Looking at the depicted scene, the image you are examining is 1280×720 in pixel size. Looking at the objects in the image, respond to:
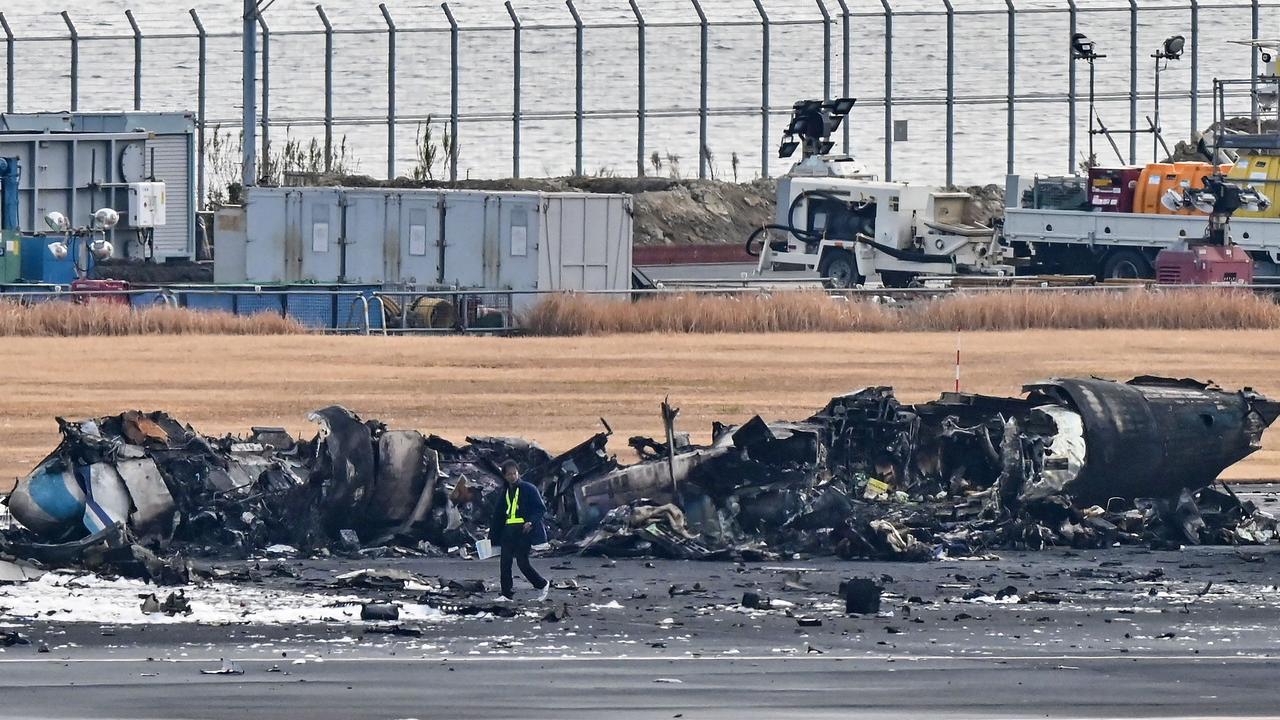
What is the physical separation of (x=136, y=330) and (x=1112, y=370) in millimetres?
14255

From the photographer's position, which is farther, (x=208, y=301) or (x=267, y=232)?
(x=267, y=232)

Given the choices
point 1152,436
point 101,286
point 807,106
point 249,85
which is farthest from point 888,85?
point 1152,436

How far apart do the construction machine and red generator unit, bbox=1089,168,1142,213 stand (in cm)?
225

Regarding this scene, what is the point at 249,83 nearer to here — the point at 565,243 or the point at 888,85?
the point at 565,243

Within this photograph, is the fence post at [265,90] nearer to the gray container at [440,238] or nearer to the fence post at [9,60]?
the fence post at [9,60]

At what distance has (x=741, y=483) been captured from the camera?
68.9 ft

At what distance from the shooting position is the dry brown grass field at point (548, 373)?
2930 cm

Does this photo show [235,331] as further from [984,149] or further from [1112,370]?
[984,149]

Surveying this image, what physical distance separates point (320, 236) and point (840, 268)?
11.5 metres

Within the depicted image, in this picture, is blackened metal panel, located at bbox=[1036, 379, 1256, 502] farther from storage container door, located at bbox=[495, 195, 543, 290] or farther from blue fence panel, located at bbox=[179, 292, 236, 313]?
storage container door, located at bbox=[495, 195, 543, 290]

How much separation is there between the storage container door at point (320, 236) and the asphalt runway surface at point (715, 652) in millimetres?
23020

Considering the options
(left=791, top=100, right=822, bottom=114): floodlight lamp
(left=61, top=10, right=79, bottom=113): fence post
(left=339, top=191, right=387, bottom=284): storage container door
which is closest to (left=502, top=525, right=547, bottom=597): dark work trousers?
(left=339, top=191, right=387, bottom=284): storage container door

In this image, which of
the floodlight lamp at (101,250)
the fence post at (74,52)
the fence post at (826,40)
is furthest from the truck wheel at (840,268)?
A: the fence post at (74,52)

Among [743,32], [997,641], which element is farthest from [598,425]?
[743,32]
